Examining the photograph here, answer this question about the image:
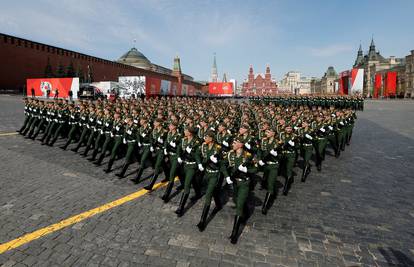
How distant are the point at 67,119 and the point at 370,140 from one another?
1565 centimetres

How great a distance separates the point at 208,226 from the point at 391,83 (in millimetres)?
98992

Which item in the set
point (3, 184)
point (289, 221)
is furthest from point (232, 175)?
point (3, 184)

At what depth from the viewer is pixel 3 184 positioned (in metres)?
7.27

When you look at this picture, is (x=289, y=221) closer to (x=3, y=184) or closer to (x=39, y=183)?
(x=39, y=183)

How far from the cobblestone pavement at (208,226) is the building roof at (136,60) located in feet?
364

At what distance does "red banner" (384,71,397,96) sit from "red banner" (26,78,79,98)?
88.8 m

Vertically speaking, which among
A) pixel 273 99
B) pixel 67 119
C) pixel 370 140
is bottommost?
pixel 370 140

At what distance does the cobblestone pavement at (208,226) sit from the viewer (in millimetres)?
4355

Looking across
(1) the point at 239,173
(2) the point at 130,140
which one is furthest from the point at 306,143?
(2) the point at 130,140

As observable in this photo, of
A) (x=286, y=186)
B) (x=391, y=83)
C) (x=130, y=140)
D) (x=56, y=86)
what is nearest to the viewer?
(x=286, y=186)

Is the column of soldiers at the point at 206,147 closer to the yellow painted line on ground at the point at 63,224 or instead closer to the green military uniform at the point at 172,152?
the green military uniform at the point at 172,152

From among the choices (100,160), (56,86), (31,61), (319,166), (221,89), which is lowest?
(319,166)

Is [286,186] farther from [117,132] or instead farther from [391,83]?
[391,83]

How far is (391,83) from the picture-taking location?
83.9 m
